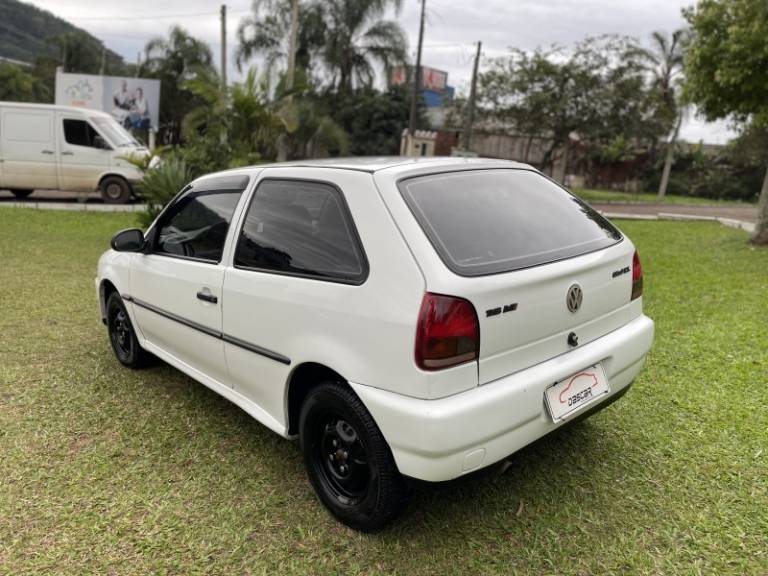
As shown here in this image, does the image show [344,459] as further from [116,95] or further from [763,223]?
[116,95]

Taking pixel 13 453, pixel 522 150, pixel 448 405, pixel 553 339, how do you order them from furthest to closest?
pixel 522 150
pixel 13 453
pixel 553 339
pixel 448 405

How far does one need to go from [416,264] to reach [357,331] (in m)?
0.35

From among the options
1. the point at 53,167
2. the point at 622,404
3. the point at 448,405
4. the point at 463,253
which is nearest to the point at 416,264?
the point at 463,253

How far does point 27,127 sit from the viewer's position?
12273 millimetres

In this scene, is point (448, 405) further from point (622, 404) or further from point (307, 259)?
point (622, 404)

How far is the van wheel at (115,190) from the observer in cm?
1292

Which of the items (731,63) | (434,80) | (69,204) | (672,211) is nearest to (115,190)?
(69,204)

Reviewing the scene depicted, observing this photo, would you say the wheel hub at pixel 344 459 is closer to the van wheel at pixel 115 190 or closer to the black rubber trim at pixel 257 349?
the black rubber trim at pixel 257 349

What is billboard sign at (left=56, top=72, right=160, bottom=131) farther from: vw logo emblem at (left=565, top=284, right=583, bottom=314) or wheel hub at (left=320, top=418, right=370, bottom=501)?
vw logo emblem at (left=565, top=284, right=583, bottom=314)

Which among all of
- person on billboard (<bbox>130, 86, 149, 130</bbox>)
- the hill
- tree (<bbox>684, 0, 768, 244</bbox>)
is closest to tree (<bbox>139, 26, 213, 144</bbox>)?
person on billboard (<bbox>130, 86, 149, 130</bbox>)

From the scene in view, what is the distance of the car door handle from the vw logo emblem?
172 centimetres

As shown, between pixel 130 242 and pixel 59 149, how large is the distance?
10.4 meters

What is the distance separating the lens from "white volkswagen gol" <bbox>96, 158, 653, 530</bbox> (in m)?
2.16

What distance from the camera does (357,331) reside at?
229 centimetres
